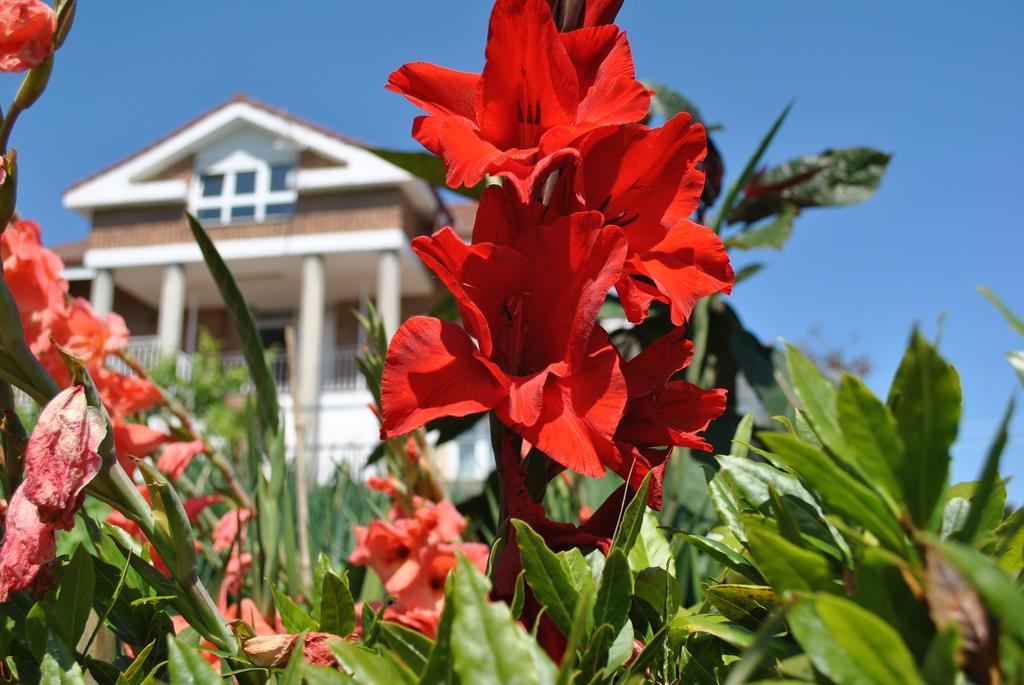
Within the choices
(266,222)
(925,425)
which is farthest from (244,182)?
(925,425)

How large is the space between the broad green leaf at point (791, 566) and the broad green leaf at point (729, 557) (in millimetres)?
94

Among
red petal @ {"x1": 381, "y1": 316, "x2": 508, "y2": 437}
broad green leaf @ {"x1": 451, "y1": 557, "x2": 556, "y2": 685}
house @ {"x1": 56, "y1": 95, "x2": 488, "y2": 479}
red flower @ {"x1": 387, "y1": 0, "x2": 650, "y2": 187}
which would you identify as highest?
house @ {"x1": 56, "y1": 95, "x2": 488, "y2": 479}

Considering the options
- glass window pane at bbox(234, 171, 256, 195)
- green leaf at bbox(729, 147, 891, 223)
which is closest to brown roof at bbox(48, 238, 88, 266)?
glass window pane at bbox(234, 171, 256, 195)

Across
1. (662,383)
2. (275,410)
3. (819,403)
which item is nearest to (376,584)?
(275,410)

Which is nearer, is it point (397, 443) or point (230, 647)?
point (230, 647)

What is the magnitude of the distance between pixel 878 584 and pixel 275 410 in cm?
60

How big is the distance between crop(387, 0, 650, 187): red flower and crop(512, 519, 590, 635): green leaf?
0.18 metres

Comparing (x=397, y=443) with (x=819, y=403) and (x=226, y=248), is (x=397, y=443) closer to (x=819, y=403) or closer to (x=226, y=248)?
(x=819, y=403)

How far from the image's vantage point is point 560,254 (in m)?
0.39

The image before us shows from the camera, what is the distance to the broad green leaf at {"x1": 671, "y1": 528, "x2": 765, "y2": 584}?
36 cm

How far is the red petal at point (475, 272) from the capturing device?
15.1 inches

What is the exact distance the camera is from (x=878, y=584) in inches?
10.0

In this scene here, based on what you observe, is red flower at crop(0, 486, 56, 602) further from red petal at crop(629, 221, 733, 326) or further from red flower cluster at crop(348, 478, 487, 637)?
red flower cluster at crop(348, 478, 487, 637)

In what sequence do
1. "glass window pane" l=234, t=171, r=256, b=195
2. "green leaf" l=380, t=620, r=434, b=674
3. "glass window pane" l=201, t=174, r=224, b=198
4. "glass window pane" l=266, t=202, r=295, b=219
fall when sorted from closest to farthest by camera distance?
"green leaf" l=380, t=620, r=434, b=674 < "glass window pane" l=266, t=202, r=295, b=219 < "glass window pane" l=234, t=171, r=256, b=195 < "glass window pane" l=201, t=174, r=224, b=198
